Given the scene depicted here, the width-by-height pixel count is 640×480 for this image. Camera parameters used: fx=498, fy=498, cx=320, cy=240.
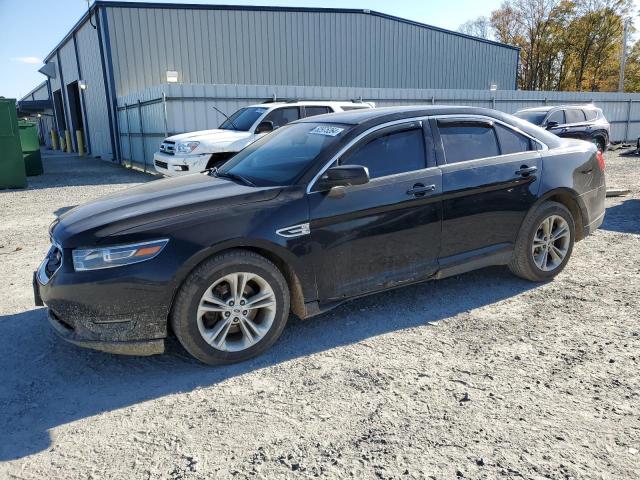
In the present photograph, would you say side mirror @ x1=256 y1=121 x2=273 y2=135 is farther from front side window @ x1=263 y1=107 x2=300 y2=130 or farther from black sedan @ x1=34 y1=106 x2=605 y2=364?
black sedan @ x1=34 y1=106 x2=605 y2=364

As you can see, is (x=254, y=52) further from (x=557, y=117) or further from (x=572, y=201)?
(x=572, y=201)

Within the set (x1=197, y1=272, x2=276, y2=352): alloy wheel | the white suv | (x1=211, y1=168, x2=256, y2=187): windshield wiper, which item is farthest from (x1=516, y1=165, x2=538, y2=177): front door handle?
the white suv

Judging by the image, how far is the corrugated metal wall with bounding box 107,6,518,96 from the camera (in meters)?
19.9

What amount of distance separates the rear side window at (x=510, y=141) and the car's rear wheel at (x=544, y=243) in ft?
1.88

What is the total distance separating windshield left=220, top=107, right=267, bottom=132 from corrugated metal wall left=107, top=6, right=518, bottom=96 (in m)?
10.5

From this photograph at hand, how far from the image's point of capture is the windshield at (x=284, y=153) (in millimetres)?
3783

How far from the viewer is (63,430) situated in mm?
2730

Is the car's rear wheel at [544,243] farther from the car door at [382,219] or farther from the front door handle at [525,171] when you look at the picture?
the car door at [382,219]

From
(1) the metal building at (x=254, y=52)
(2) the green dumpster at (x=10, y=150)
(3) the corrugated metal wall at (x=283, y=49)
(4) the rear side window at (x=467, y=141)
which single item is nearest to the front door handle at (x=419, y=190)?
(4) the rear side window at (x=467, y=141)

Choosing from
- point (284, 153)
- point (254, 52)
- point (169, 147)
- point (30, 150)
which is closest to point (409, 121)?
point (284, 153)

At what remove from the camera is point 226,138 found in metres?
10.2

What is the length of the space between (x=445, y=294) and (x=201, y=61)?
1873cm

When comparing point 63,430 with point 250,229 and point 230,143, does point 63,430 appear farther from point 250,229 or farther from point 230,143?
point 230,143

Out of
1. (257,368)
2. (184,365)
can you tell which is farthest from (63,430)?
(257,368)
